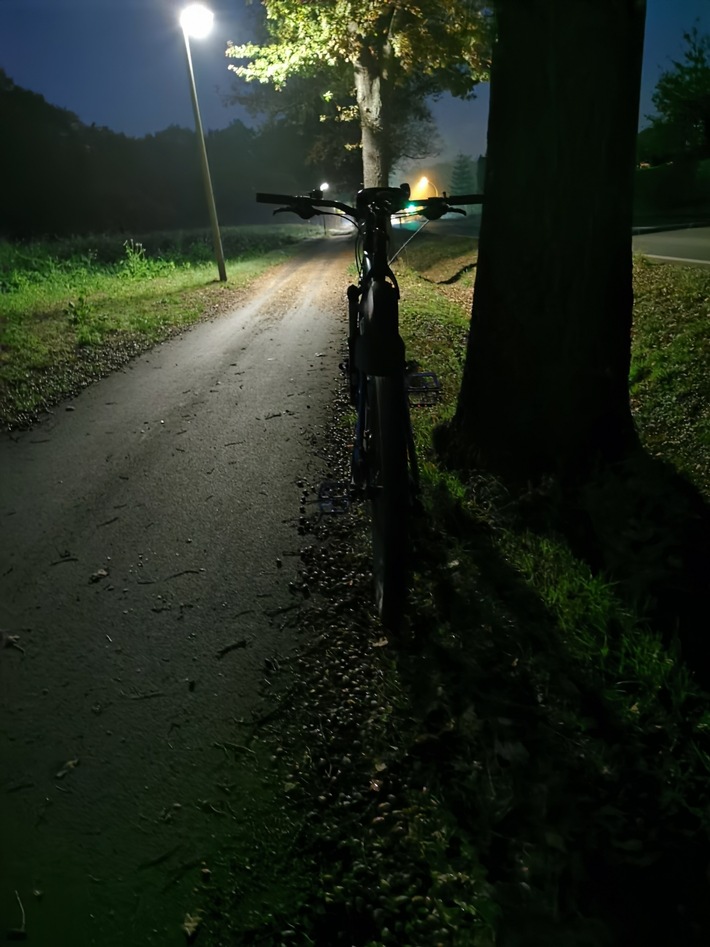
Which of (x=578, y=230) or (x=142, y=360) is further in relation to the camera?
(x=142, y=360)

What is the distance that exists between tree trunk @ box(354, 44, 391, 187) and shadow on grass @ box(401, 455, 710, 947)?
17283mm

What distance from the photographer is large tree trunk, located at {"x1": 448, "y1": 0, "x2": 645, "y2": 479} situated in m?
3.37

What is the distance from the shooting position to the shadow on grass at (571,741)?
1.79m

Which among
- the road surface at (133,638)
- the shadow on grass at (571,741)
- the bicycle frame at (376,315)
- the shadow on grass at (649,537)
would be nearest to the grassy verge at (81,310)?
the road surface at (133,638)

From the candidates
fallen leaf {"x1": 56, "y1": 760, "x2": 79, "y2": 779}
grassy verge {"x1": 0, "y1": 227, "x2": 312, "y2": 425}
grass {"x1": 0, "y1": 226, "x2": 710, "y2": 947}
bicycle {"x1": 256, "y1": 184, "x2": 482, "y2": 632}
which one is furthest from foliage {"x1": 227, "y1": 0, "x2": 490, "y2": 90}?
fallen leaf {"x1": 56, "y1": 760, "x2": 79, "y2": 779}

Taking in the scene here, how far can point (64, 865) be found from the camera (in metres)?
2.04

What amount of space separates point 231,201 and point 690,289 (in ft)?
271

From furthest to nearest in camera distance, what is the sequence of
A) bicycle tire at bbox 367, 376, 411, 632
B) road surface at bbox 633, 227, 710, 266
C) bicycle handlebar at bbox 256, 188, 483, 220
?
road surface at bbox 633, 227, 710, 266
bicycle handlebar at bbox 256, 188, 483, 220
bicycle tire at bbox 367, 376, 411, 632

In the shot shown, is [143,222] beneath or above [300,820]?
above

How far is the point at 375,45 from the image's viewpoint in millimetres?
15945

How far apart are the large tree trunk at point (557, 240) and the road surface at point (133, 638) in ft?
5.87

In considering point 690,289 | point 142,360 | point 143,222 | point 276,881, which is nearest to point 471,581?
point 276,881

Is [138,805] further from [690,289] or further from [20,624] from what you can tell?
[690,289]

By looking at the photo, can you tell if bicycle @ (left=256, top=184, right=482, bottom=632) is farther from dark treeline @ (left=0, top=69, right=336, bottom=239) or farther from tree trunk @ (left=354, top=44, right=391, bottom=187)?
dark treeline @ (left=0, top=69, right=336, bottom=239)
